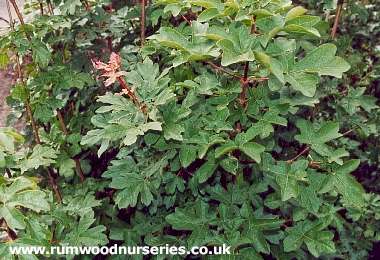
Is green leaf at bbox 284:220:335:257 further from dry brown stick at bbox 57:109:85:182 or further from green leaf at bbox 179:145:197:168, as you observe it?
dry brown stick at bbox 57:109:85:182

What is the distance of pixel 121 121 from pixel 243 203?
542 millimetres

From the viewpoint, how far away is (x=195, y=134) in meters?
1.53

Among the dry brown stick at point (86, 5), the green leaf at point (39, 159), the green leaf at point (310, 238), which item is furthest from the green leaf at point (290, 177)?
the dry brown stick at point (86, 5)

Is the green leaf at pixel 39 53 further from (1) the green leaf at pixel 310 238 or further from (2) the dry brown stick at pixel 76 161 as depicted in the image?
(1) the green leaf at pixel 310 238

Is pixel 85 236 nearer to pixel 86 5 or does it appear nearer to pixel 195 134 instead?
pixel 195 134

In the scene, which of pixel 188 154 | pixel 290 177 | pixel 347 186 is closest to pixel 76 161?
pixel 188 154

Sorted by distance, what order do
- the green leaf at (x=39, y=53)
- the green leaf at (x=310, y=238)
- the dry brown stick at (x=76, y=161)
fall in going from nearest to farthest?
the green leaf at (x=310, y=238)
the green leaf at (x=39, y=53)
the dry brown stick at (x=76, y=161)

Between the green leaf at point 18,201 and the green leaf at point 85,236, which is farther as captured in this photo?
the green leaf at point 85,236

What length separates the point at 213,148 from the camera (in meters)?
1.57

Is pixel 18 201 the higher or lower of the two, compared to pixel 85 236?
higher

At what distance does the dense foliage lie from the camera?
4.55 feet

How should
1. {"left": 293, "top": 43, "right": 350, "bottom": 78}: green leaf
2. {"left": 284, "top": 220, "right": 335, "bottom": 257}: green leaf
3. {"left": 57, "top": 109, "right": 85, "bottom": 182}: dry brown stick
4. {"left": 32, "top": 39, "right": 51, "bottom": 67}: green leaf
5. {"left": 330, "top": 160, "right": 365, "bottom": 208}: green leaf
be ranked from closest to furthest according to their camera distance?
{"left": 293, "top": 43, "right": 350, "bottom": 78}: green leaf → {"left": 330, "top": 160, "right": 365, "bottom": 208}: green leaf → {"left": 284, "top": 220, "right": 335, "bottom": 257}: green leaf → {"left": 32, "top": 39, "right": 51, "bottom": 67}: green leaf → {"left": 57, "top": 109, "right": 85, "bottom": 182}: dry brown stick

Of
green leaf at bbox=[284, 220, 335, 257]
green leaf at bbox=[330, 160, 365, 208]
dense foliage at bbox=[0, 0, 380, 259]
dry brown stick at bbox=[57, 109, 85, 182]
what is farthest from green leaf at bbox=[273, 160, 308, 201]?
dry brown stick at bbox=[57, 109, 85, 182]

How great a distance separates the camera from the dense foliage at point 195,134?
139cm
